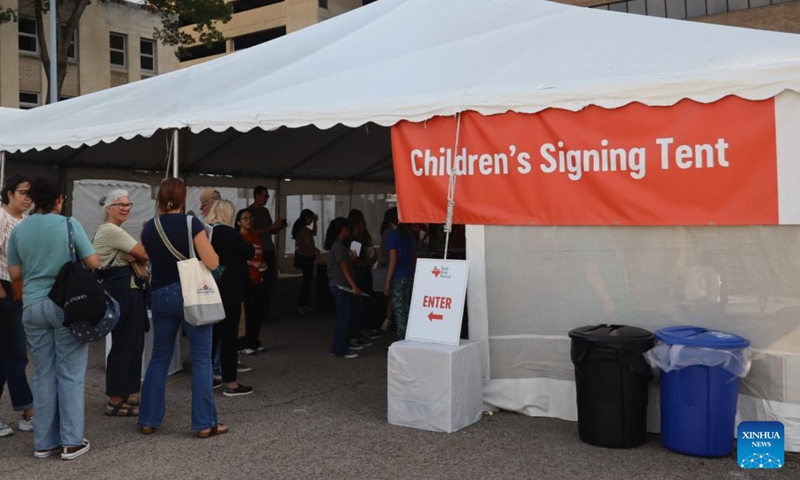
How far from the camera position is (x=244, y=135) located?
1146 cm

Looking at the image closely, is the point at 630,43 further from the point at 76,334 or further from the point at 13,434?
the point at 13,434

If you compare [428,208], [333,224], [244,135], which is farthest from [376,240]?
[428,208]

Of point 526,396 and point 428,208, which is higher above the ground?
point 428,208

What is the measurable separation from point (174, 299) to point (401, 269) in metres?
3.15

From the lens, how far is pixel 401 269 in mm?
7945

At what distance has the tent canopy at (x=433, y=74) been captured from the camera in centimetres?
550

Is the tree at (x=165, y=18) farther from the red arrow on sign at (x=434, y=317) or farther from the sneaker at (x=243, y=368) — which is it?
the red arrow on sign at (x=434, y=317)

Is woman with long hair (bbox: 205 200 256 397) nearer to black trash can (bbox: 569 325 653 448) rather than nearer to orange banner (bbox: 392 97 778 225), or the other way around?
orange banner (bbox: 392 97 778 225)

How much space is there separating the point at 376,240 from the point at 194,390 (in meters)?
11.1

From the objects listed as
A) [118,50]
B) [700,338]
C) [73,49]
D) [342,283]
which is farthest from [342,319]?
[118,50]

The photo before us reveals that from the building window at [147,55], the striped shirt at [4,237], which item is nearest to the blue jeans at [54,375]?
the striped shirt at [4,237]

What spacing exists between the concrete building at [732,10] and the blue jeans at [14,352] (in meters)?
30.5

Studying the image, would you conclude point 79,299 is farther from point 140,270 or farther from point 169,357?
point 140,270

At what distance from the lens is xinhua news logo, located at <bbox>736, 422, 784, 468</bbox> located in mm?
4715
